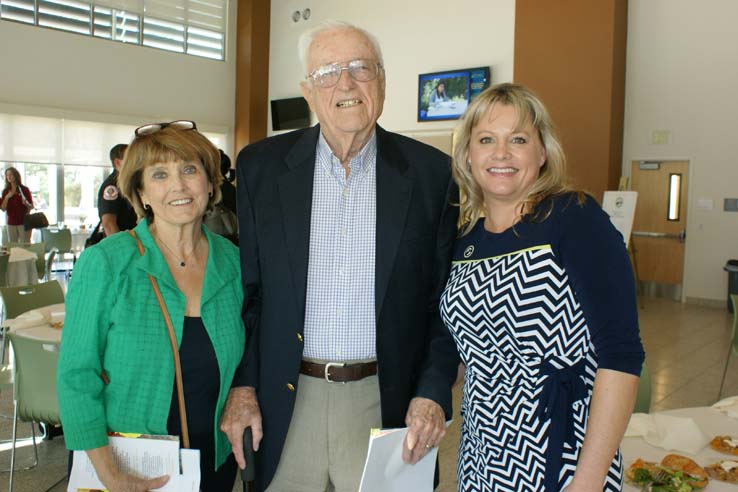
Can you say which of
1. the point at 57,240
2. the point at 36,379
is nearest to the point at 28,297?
the point at 36,379

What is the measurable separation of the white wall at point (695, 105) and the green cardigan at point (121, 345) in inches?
387

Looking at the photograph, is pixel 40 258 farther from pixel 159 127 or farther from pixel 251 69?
pixel 251 69

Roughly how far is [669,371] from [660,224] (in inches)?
198

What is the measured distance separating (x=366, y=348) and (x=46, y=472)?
9.36 feet

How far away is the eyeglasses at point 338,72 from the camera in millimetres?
1815

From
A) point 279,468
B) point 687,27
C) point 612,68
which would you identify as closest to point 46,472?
point 279,468

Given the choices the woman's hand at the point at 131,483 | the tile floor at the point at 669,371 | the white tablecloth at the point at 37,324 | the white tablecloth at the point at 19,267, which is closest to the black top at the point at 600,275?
the woman's hand at the point at 131,483

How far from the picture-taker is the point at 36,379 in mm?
3178

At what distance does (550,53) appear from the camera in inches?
405

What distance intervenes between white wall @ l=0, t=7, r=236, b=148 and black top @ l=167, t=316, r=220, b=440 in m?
11.9

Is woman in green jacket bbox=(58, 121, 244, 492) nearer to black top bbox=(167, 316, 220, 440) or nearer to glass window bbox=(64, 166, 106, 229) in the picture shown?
black top bbox=(167, 316, 220, 440)

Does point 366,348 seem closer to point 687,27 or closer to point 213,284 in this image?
point 213,284

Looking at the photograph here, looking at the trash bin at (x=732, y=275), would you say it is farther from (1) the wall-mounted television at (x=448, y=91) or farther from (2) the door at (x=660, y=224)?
(1) the wall-mounted television at (x=448, y=91)

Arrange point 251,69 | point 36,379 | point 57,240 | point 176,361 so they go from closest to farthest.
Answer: point 176,361 → point 36,379 → point 57,240 → point 251,69
